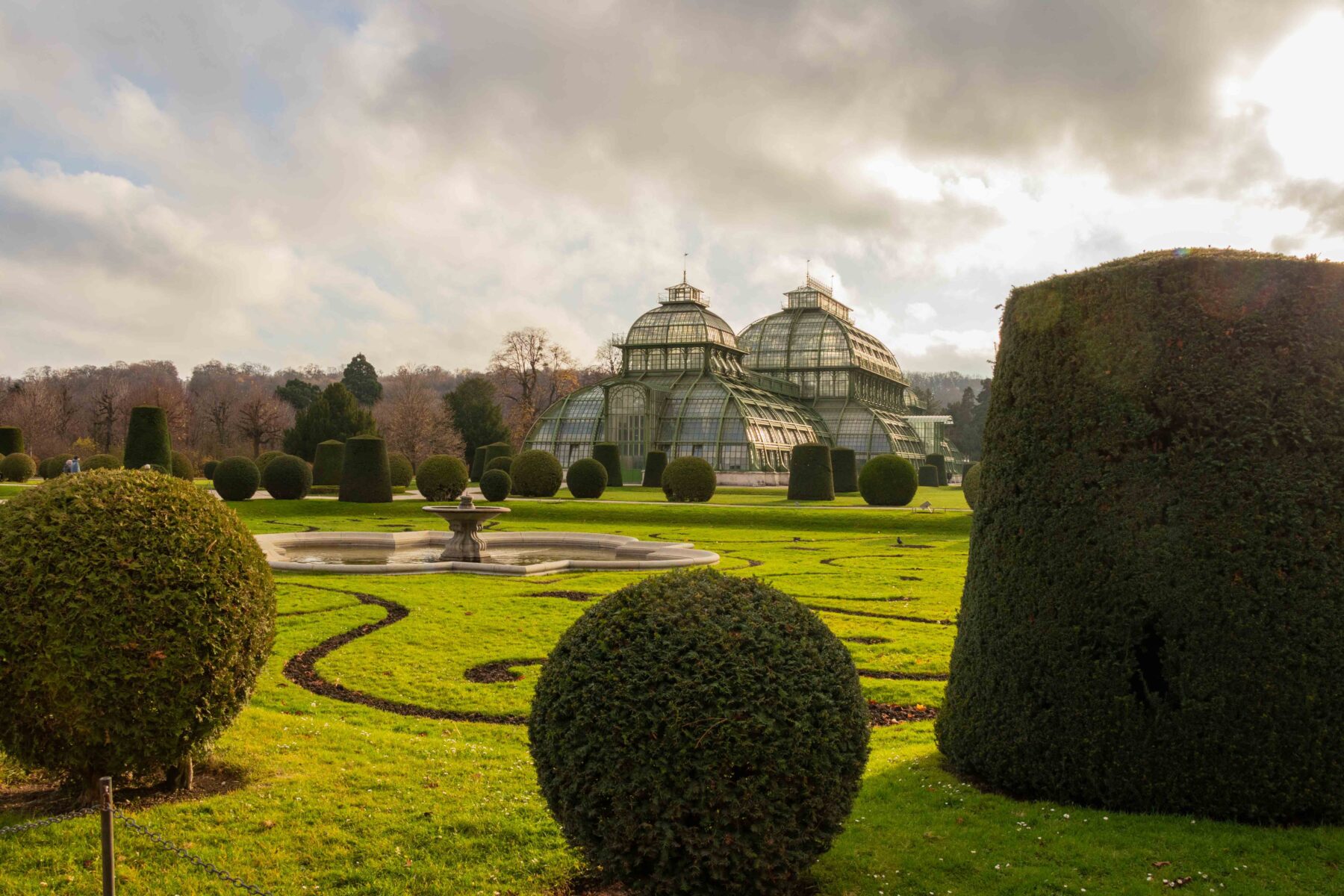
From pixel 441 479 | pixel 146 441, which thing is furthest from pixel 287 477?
pixel 441 479

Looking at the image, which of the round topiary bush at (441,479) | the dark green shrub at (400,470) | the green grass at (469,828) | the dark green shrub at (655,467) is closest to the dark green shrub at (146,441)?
the round topiary bush at (441,479)

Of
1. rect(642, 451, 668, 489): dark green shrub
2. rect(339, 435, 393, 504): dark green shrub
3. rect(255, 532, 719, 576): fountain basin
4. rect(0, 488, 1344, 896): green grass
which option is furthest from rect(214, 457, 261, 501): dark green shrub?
rect(0, 488, 1344, 896): green grass

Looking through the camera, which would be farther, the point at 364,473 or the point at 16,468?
the point at 16,468

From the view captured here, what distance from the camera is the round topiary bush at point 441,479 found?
3566cm

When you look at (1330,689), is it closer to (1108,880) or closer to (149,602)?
(1108,880)

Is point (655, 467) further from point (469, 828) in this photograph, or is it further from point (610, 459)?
point (469, 828)

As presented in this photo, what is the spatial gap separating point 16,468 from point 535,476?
26.0 m

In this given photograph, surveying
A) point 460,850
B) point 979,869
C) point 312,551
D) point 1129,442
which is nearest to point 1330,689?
point 1129,442

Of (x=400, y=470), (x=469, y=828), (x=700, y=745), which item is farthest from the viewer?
(x=400, y=470)

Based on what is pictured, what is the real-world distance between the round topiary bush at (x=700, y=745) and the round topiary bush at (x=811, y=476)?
34.6 metres

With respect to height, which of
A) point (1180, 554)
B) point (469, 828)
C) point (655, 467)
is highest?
point (655, 467)

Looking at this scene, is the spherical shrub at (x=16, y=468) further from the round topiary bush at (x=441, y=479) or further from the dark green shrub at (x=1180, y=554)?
the dark green shrub at (x=1180, y=554)

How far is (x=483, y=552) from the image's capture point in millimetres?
20812

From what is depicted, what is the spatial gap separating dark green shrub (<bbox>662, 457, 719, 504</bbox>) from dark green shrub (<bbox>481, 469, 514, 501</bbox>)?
20.5 feet
